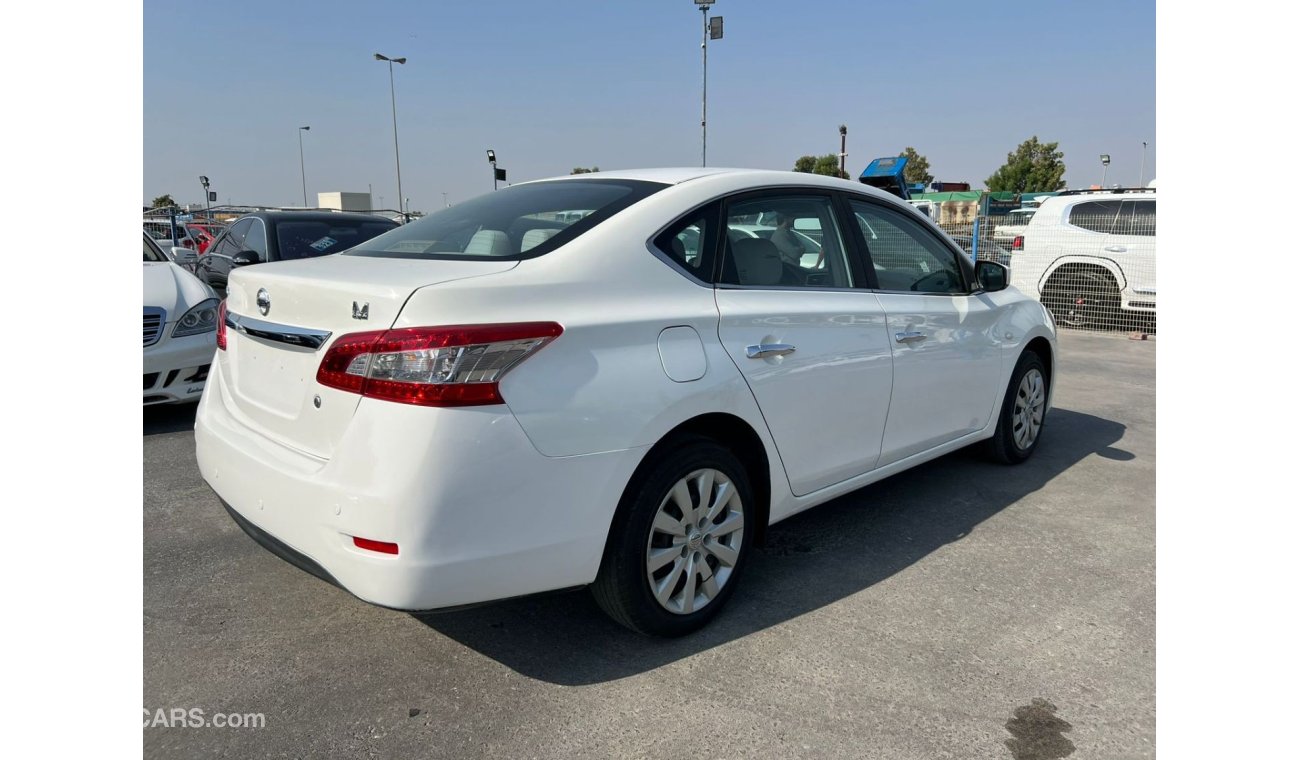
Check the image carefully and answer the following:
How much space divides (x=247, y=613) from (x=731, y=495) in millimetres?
1799

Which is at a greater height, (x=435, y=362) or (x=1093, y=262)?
(x=1093, y=262)

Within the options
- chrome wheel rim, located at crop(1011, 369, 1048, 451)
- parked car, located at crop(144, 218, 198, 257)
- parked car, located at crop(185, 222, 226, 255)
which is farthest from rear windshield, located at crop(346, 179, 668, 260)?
parked car, located at crop(185, 222, 226, 255)

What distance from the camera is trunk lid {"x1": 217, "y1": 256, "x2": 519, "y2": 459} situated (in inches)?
91.6

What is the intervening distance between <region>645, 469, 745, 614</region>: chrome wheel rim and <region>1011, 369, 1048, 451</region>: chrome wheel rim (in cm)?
247

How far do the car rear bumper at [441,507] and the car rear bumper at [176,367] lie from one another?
Result: 3.58 m

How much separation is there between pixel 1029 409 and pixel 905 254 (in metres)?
1.59

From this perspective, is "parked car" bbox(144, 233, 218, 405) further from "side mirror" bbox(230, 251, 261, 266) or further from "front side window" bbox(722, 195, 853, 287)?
"front side window" bbox(722, 195, 853, 287)

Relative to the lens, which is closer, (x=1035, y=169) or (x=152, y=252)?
(x=152, y=252)

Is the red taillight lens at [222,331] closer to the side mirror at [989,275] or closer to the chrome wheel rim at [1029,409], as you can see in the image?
the side mirror at [989,275]

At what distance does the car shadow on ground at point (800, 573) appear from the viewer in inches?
110

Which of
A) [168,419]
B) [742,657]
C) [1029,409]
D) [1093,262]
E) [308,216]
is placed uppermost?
[308,216]

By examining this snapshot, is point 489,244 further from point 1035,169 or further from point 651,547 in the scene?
point 1035,169

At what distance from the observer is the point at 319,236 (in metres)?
8.35

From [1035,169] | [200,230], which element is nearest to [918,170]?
[1035,169]
